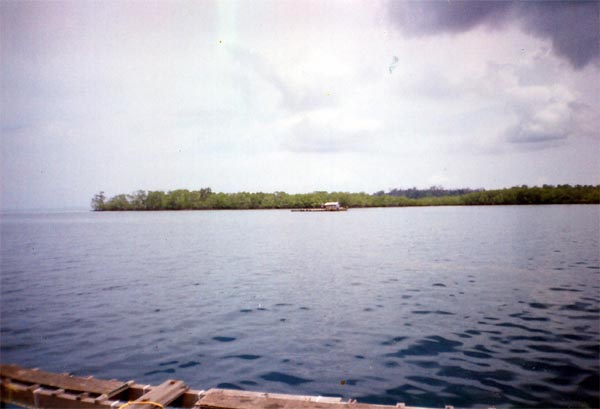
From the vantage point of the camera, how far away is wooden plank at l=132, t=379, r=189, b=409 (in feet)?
20.6

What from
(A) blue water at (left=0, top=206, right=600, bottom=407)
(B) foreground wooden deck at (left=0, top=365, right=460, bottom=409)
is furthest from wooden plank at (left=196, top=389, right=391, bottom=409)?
(A) blue water at (left=0, top=206, right=600, bottom=407)

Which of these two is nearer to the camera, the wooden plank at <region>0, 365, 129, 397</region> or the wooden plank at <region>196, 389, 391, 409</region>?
the wooden plank at <region>196, 389, 391, 409</region>

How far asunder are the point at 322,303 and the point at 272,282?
5.41 metres

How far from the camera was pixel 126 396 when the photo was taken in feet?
23.1

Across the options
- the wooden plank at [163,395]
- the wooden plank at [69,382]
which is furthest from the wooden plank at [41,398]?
the wooden plank at [163,395]

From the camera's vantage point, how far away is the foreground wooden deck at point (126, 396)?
20.0 feet

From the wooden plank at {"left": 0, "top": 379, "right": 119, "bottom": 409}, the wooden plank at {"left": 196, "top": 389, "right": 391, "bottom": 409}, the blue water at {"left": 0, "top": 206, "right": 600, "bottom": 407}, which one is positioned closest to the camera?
the wooden plank at {"left": 196, "top": 389, "right": 391, "bottom": 409}

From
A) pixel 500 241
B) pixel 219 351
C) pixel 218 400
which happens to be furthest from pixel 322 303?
pixel 500 241

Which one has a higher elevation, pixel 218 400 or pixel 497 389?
pixel 218 400

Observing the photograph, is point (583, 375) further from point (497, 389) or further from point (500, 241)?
point (500, 241)

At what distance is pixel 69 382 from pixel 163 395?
1.94m

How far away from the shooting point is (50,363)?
11.3 m

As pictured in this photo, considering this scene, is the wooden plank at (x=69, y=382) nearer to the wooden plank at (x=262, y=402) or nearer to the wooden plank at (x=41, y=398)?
the wooden plank at (x=41, y=398)

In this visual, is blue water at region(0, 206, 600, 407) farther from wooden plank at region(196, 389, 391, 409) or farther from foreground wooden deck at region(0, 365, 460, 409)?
wooden plank at region(196, 389, 391, 409)
